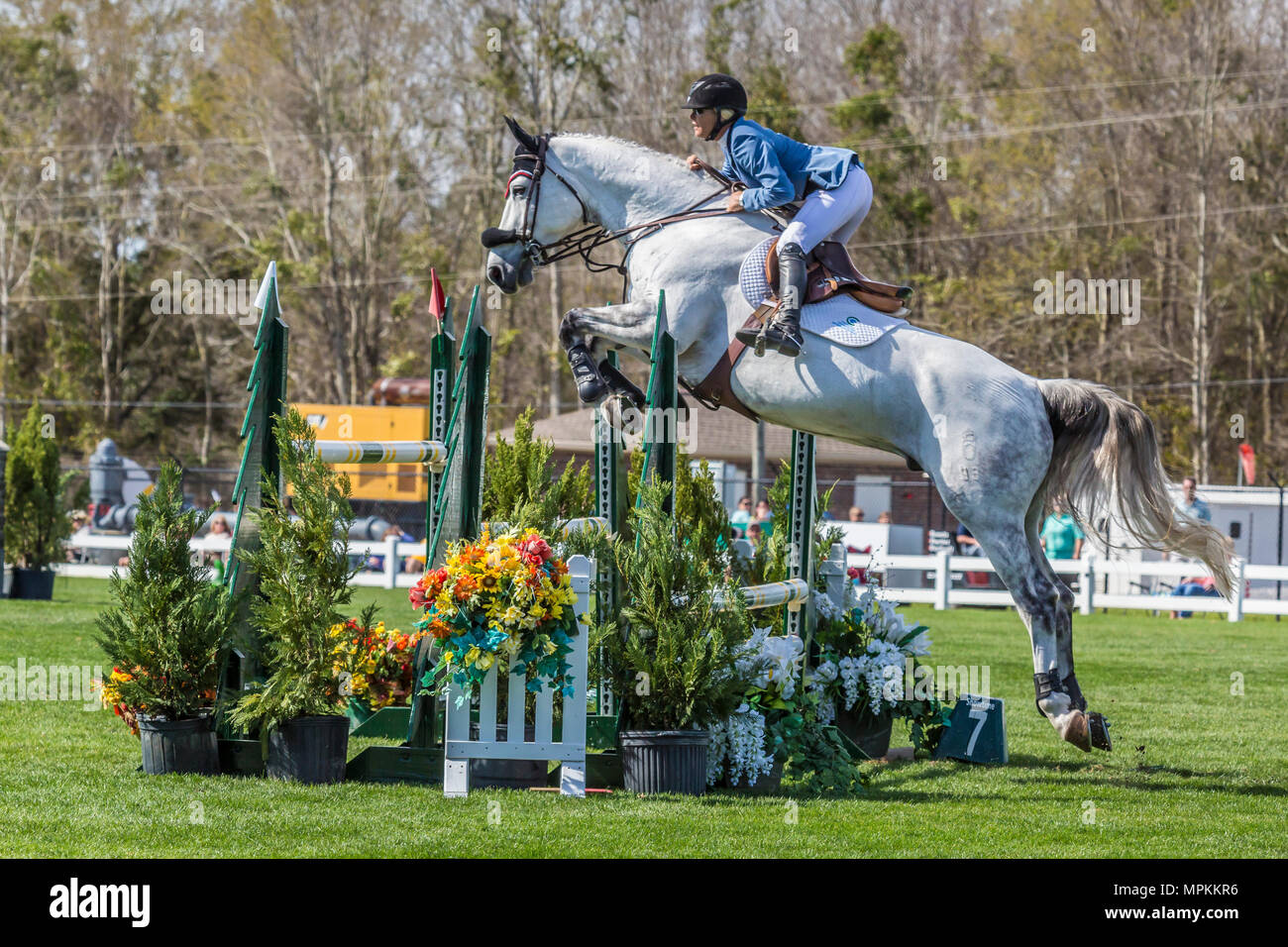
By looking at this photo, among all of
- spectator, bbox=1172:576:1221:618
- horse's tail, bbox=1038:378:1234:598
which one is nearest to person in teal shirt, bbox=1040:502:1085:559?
spectator, bbox=1172:576:1221:618

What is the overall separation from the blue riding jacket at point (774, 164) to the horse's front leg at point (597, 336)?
0.69 meters

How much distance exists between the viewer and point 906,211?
2878cm

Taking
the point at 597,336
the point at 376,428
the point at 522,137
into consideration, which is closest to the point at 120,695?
the point at 597,336

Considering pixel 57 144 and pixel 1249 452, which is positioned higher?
pixel 57 144

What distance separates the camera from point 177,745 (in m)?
Result: 5.69

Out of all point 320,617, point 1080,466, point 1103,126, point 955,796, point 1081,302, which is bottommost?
point 955,796

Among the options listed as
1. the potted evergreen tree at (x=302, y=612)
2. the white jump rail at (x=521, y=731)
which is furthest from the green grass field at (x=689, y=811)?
the potted evergreen tree at (x=302, y=612)

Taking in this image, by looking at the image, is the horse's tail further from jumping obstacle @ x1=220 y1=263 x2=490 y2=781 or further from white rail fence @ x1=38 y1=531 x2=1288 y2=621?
white rail fence @ x1=38 y1=531 x2=1288 y2=621

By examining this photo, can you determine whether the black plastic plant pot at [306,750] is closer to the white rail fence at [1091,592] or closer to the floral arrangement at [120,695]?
the floral arrangement at [120,695]

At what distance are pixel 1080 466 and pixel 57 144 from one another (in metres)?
36.1
